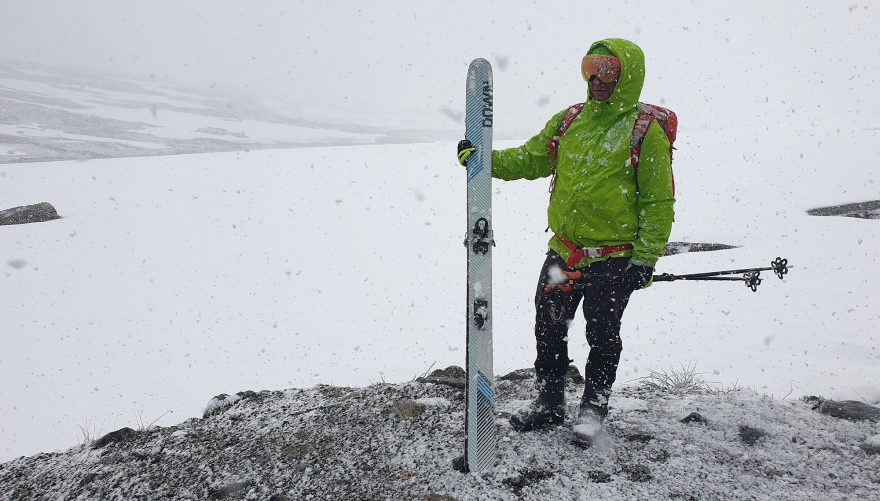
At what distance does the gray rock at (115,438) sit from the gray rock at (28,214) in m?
10.1

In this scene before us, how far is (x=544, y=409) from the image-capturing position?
2965mm

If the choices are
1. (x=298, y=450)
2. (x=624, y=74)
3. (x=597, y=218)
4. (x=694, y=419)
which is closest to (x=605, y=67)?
(x=624, y=74)

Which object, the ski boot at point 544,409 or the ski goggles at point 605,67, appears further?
the ski boot at point 544,409

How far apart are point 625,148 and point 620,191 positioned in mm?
218

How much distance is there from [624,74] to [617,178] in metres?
0.51

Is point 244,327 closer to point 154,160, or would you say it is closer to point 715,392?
point 715,392

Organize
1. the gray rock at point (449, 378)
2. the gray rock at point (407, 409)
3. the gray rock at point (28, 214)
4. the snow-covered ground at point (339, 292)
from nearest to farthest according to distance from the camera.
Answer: the gray rock at point (407, 409)
the gray rock at point (449, 378)
the snow-covered ground at point (339, 292)
the gray rock at point (28, 214)

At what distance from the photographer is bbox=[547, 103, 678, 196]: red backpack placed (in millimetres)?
2596

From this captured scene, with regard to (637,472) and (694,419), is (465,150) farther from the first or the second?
(694,419)

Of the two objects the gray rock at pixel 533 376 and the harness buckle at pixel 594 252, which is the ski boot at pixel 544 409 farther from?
the gray rock at pixel 533 376

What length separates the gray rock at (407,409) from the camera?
129 inches

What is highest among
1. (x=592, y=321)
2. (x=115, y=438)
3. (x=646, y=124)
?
(x=646, y=124)

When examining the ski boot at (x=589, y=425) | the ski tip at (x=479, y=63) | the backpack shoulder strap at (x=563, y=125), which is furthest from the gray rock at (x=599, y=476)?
the ski tip at (x=479, y=63)

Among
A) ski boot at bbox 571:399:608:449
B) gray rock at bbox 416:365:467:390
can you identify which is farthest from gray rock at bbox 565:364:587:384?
ski boot at bbox 571:399:608:449
